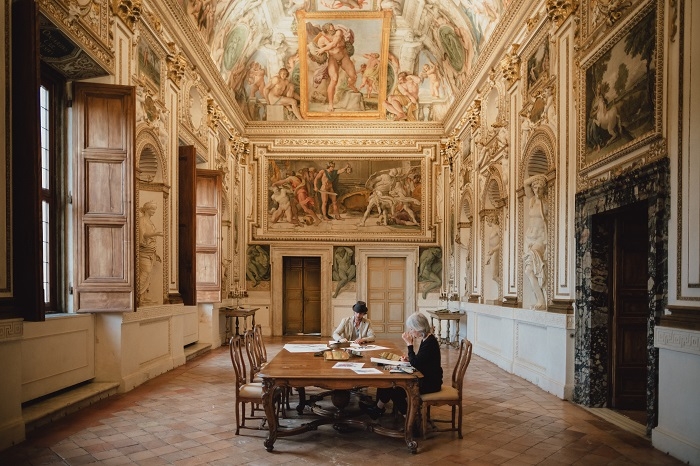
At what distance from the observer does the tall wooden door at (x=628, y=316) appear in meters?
7.15

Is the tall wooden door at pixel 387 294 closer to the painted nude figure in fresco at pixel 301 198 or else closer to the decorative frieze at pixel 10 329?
the painted nude figure in fresco at pixel 301 198

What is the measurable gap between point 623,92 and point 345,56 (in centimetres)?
1128

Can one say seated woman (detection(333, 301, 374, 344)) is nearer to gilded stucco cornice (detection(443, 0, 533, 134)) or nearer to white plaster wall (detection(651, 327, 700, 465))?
white plaster wall (detection(651, 327, 700, 465))

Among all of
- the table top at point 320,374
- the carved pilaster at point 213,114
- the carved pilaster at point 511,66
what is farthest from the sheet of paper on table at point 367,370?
the carved pilaster at point 213,114

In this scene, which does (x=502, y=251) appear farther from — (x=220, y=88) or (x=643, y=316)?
(x=220, y=88)

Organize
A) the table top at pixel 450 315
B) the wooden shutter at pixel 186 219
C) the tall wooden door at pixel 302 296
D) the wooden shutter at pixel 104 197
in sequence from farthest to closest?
the tall wooden door at pixel 302 296, the table top at pixel 450 315, the wooden shutter at pixel 186 219, the wooden shutter at pixel 104 197

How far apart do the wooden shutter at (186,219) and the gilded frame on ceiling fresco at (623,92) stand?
7.20 metres

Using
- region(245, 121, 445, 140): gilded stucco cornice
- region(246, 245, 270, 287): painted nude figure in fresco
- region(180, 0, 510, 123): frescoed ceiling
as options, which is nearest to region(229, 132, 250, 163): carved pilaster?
region(245, 121, 445, 140): gilded stucco cornice

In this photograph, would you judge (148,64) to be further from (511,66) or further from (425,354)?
(425,354)

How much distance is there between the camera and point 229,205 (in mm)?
14781

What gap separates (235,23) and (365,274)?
8.45m

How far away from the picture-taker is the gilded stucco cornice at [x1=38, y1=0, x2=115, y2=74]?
611 cm

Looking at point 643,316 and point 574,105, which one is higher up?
point 574,105

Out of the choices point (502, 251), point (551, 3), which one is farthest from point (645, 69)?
point (502, 251)
